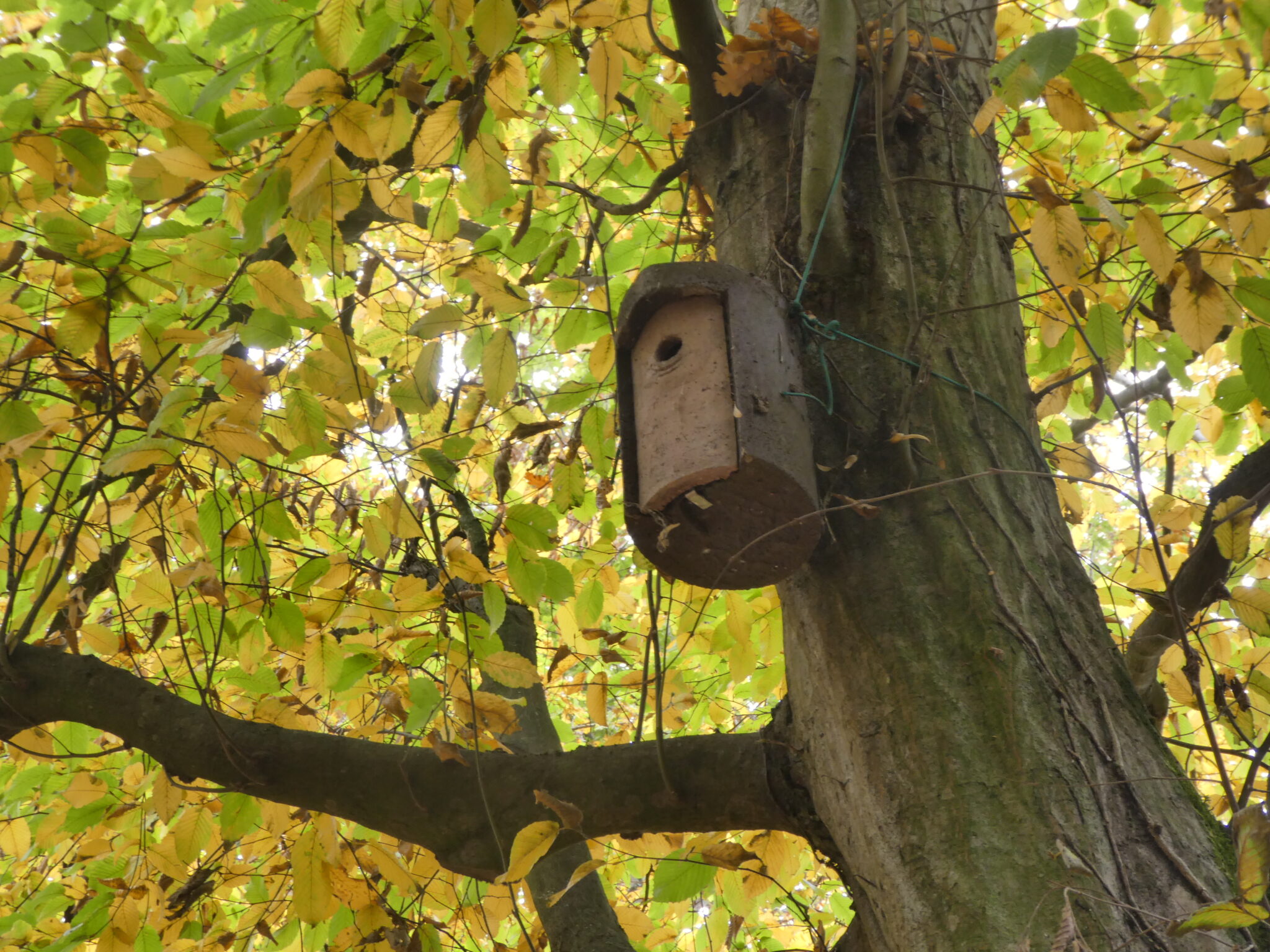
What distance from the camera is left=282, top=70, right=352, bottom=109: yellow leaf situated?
146 cm

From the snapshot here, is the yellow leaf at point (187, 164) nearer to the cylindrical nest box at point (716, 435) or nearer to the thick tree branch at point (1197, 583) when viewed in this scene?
the cylindrical nest box at point (716, 435)

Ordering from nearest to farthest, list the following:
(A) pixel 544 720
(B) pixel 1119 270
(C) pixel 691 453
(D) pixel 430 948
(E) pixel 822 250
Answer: (C) pixel 691 453, (E) pixel 822 250, (D) pixel 430 948, (A) pixel 544 720, (B) pixel 1119 270

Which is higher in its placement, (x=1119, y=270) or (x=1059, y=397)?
(x=1119, y=270)

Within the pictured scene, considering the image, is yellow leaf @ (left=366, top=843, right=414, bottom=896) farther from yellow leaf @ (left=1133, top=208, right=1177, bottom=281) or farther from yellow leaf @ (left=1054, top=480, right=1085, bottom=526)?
yellow leaf @ (left=1133, top=208, right=1177, bottom=281)

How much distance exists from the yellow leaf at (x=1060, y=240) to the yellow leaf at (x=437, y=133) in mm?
1089

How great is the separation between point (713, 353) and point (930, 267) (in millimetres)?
508

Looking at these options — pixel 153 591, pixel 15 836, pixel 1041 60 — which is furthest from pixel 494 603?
pixel 15 836

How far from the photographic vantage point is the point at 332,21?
1565 millimetres

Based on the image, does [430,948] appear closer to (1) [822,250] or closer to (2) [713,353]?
(2) [713,353]

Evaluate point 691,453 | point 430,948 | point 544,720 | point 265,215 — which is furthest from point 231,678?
point 691,453

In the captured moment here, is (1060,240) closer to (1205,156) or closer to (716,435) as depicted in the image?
(1205,156)

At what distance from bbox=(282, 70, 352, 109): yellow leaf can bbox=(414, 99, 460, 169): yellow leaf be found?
217mm

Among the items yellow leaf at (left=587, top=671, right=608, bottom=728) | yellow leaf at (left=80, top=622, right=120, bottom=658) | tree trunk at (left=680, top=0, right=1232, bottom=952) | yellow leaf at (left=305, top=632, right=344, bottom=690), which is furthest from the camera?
yellow leaf at (left=587, top=671, right=608, bottom=728)

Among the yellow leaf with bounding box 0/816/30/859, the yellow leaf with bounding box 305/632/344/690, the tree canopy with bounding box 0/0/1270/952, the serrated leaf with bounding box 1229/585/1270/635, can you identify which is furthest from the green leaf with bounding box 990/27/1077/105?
the yellow leaf with bounding box 0/816/30/859
